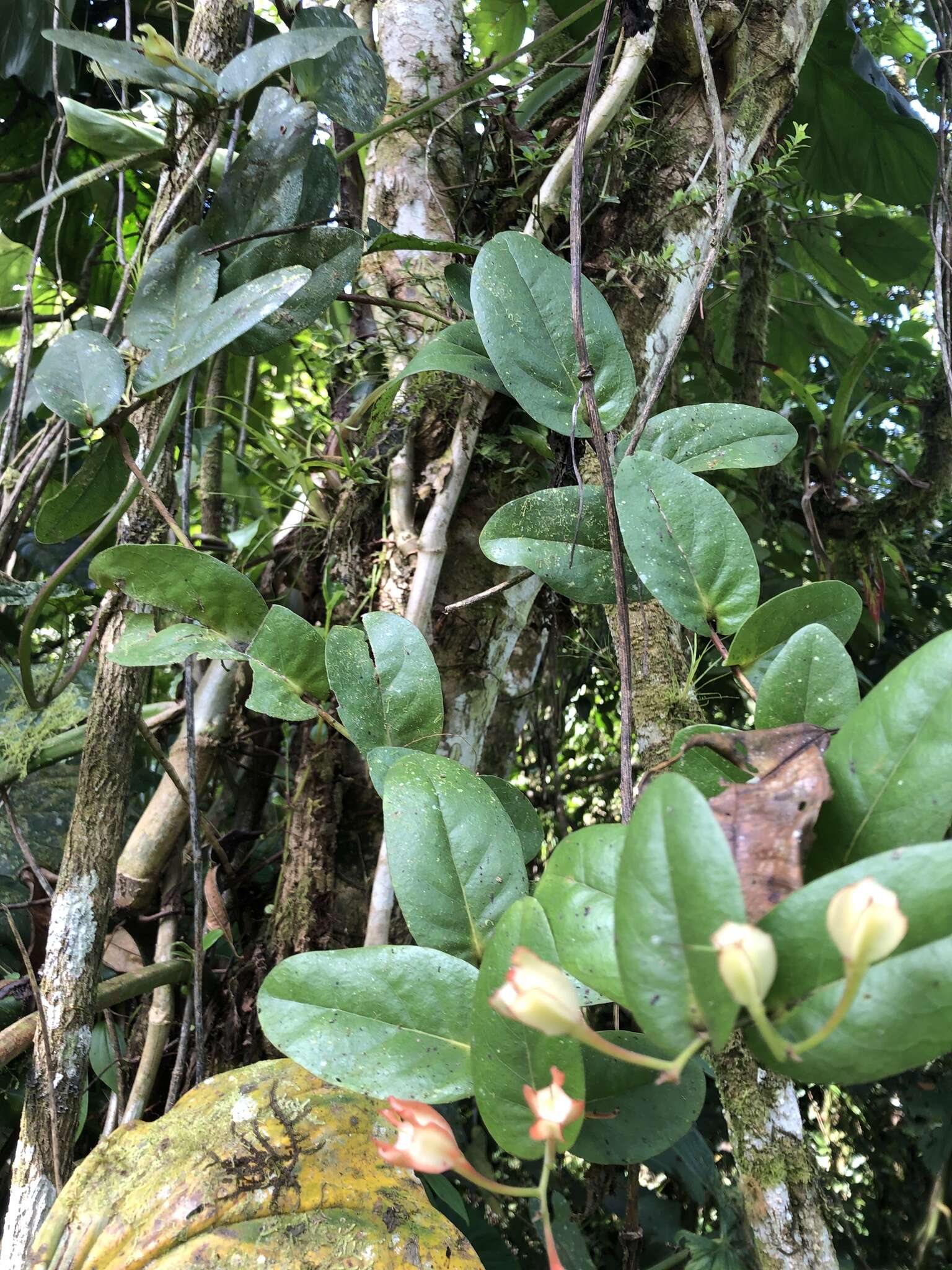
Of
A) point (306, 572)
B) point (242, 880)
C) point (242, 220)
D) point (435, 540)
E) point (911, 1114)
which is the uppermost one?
point (242, 220)

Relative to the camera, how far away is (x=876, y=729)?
1.07 feet

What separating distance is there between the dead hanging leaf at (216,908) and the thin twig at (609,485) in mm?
Result: 507

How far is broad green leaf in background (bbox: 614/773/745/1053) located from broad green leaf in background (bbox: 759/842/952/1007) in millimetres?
19

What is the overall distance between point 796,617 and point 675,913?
0.87ft

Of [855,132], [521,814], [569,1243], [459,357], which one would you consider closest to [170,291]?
[459,357]

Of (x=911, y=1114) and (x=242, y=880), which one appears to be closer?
(x=242, y=880)

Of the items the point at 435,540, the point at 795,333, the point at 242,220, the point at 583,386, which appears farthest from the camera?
the point at 795,333

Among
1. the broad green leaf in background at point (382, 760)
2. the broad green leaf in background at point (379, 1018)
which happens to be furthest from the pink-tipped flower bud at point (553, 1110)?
the broad green leaf in background at point (382, 760)

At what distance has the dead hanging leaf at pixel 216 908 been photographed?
81cm

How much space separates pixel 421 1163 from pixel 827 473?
1.40 m

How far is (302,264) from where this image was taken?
722 millimetres

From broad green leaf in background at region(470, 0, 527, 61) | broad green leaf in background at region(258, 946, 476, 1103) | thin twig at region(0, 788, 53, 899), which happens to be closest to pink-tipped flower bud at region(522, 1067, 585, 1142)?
broad green leaf in background at region(258, 946, 476, 1103)

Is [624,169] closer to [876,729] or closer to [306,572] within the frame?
[306,572]

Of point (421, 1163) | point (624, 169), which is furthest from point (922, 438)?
point (421, 1163)
